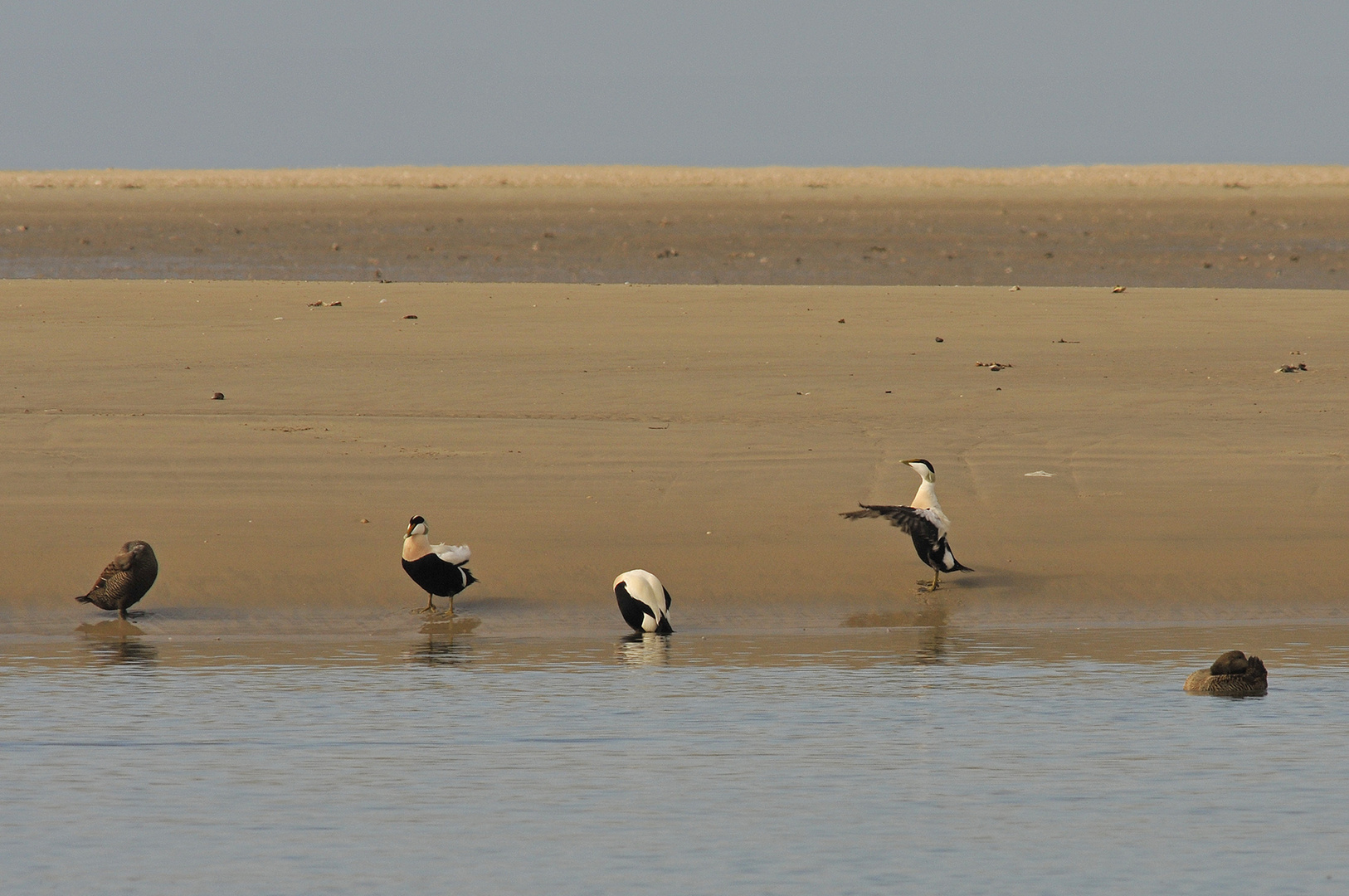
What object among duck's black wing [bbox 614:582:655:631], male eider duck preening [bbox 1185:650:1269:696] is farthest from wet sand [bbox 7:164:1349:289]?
male eider duck preening [bbox 1185:650:1269:696]

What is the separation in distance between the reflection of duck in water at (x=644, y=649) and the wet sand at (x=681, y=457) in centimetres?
37

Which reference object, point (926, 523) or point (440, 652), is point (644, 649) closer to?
point (440, 652)

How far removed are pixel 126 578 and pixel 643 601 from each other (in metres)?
2.77

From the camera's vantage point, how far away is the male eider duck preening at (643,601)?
33.5ft

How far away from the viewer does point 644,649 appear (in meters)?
10.0

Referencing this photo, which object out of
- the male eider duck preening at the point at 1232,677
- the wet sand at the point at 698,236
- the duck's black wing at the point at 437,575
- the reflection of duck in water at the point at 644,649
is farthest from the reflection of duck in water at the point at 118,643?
the wet sand at the point at 698,236

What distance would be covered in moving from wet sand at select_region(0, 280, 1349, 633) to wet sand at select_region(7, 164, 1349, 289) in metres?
8.64

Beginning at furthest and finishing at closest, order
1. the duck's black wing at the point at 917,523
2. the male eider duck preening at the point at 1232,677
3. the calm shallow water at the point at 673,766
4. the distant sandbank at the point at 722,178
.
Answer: the distant sandbank at the point at 722,178 < the duck's black wing at the point at 917,523 < the male eider duck preening at the point at 1232,677 < the calm shallow water at the point at 673,766

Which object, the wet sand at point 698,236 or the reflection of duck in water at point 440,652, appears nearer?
the reflection of duck in water at point 440,652

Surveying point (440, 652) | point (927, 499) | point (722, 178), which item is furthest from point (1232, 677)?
point (722, 178)

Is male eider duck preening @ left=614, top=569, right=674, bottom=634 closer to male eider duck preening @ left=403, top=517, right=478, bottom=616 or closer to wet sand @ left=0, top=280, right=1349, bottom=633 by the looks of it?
wet sand @ left=0, top=280, right=1349, bottom=633

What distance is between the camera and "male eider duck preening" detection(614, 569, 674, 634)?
10203 millimetres

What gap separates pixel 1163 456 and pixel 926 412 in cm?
209

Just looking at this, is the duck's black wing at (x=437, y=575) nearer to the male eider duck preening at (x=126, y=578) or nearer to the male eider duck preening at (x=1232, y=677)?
the male eider duck preening at (x=126, y=578)
